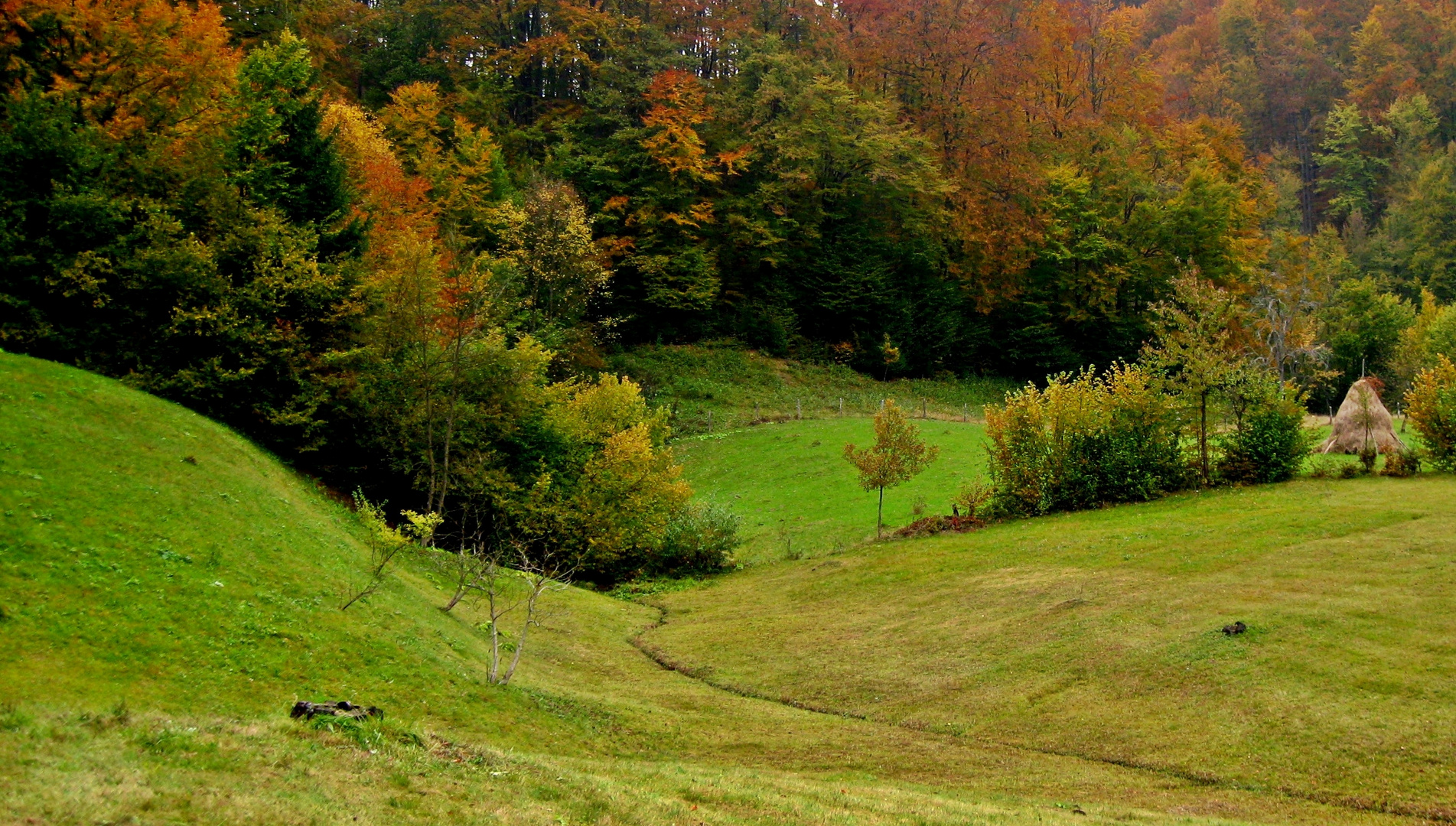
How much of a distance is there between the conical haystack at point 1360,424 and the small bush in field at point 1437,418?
107 inches

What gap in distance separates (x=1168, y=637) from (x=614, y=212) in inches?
2176

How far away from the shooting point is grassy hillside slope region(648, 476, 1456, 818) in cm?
1622

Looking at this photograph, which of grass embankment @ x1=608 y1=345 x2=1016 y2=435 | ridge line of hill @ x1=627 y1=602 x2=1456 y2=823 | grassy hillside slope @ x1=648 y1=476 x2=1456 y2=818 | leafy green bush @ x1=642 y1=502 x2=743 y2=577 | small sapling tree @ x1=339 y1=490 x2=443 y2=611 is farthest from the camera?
grass embankment @ x1=608 y1=345 x2=1016 y2=435

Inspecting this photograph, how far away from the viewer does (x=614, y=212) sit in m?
69.3

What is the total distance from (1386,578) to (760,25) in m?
68.6

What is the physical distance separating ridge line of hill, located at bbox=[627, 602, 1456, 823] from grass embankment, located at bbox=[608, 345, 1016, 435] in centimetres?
3195

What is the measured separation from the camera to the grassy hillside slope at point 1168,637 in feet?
53.2

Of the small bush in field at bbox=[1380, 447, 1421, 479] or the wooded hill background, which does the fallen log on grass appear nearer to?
the small bush in field at bbox=[1380, 447, 1421, 479]

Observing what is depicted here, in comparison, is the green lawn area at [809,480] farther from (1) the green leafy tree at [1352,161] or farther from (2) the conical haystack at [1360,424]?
(1) the green leafy tree at [1352,161]

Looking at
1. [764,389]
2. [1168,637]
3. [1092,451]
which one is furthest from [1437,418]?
[764,389]

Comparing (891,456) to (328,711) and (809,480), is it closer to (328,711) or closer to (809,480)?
(809,480)

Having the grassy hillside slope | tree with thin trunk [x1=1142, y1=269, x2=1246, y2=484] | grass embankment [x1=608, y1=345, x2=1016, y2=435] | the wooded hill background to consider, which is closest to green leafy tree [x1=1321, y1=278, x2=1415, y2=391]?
the wooded hill background

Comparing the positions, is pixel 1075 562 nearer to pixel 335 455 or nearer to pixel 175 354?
pixel 335 455

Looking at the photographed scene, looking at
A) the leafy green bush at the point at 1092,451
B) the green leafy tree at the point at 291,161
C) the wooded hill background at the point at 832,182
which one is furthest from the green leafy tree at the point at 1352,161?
the green leafy tree at the point at 291,161
